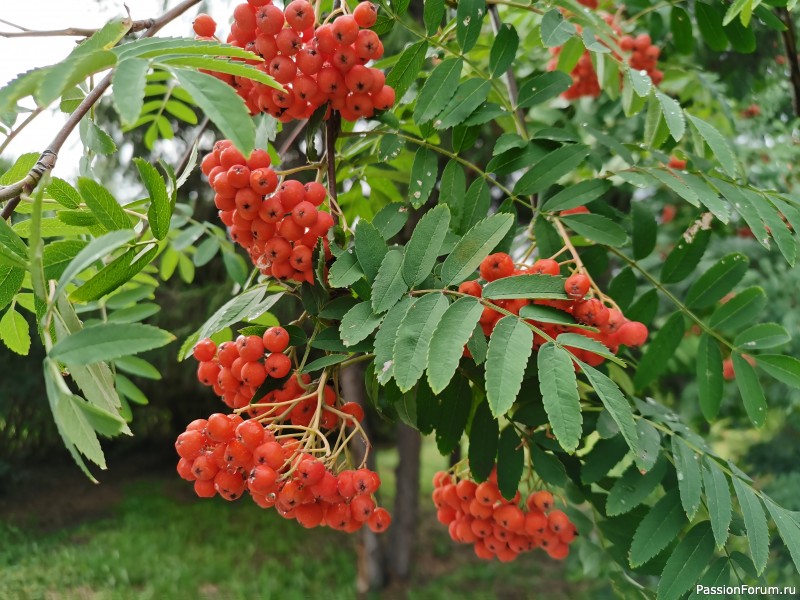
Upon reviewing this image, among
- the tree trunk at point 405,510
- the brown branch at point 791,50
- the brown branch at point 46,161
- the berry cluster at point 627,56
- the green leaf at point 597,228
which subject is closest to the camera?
the brown branch at point 46,161

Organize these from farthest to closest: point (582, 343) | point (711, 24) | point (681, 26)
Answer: point (681, 26) < point (711, 24) < point (582, 343)

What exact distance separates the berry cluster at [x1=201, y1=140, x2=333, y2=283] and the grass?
3.42 meters

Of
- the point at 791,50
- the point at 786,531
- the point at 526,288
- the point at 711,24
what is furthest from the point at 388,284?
the point at 791,50

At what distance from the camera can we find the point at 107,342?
2.09ft

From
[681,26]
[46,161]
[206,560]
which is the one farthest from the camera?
[206,560]

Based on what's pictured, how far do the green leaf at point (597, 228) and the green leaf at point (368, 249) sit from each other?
432mm

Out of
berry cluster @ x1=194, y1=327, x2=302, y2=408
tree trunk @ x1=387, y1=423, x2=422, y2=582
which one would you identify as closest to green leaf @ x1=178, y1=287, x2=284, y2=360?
berry cluster @ x1=194, y1=327, x2=302, y2=408

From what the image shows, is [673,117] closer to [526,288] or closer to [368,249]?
[526,288]

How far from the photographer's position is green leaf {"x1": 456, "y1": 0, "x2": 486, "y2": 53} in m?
1.13

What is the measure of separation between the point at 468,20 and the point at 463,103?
0.14 m

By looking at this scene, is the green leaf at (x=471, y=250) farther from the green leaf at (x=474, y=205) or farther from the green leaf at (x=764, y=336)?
the green leaf at (x=764, y=336)

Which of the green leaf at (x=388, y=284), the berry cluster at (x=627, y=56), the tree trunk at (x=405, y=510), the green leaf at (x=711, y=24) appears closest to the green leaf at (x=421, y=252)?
the green leaf at (x=388, y=284)

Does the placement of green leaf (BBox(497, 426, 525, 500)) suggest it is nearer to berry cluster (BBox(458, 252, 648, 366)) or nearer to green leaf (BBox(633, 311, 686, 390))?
berry cluster (BBox(458, 252, 648, 366))

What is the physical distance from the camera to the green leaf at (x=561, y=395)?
2.55 ft
